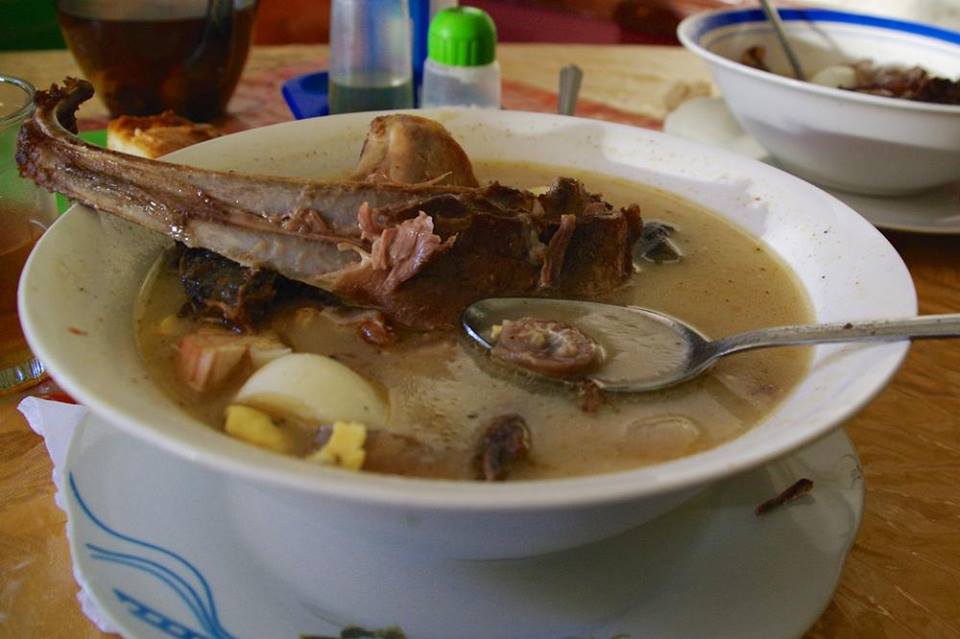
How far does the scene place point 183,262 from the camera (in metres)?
1.25

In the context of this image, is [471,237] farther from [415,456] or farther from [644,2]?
[644,2]

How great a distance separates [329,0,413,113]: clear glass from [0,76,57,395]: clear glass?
97 cm

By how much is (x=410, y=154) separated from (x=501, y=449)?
2.13ft

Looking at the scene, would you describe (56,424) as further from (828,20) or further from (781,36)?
(828,20)

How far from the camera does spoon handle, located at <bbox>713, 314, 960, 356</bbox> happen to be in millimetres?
905

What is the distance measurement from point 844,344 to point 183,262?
0.93 meters

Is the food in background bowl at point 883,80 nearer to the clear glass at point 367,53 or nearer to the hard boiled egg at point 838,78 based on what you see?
the hard boiled egg at point 838,78

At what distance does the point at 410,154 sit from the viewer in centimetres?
143

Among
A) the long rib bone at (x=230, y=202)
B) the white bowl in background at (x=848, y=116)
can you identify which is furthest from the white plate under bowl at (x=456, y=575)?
the white bowl in background at (x=848, y=116)

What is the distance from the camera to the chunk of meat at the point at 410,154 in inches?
56.1

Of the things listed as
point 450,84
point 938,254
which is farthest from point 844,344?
point 450,84

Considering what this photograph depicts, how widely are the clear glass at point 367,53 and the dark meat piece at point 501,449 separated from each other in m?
1.48

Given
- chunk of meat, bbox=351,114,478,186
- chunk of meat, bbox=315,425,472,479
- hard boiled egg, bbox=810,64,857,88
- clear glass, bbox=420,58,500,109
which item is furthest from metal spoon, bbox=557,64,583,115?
chunk of meat, bbox=315,425,472,479

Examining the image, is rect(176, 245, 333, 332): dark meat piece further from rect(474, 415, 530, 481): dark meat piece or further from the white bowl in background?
the white bowl in background
